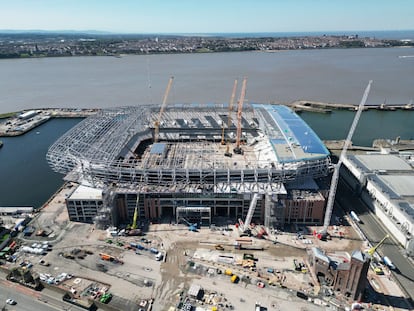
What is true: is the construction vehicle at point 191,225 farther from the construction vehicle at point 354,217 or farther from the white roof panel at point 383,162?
the white roof panel at point 383,162

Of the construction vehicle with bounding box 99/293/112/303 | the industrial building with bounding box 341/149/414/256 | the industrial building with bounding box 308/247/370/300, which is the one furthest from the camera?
the industrial building with bounding box 341/149/414/256

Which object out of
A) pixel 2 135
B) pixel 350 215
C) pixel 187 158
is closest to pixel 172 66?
pixel 2 135

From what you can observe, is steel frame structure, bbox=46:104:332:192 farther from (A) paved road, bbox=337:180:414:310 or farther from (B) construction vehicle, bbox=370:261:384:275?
(B) construction vehicle, bbox=370:261:384:275

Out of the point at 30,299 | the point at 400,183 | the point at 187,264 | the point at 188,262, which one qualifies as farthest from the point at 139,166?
the point at 400,183

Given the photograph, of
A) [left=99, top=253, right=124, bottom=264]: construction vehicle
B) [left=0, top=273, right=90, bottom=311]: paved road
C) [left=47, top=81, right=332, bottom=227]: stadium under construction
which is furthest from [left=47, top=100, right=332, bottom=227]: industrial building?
[left=0, top=273, right=90, bottom=311]: paved road

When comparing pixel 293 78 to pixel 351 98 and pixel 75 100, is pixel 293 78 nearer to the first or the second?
pixel 351 98

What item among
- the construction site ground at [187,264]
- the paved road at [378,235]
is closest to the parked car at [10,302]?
the construction site ground at [187,264]
